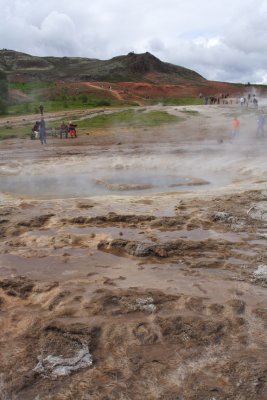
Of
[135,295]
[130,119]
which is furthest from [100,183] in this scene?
[130,119]

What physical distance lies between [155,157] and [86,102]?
75.9 feet

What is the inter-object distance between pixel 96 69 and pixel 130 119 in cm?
3449

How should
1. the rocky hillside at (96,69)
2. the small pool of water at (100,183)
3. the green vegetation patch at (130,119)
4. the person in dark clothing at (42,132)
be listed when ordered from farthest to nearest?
the rocky hillside at (96,69)
the green vegetation patch at (130,119)
the person in dark clothing at (42,132)
the small pool of water at (100,183)

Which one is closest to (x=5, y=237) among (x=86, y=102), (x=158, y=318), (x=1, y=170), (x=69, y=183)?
(x=158, y=318)

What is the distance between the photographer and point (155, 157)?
14.1m

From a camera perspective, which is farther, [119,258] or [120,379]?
[119,258]

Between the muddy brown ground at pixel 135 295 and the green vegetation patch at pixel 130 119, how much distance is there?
15.9m

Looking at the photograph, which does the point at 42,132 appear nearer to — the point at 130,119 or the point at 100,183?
the point at 130,119

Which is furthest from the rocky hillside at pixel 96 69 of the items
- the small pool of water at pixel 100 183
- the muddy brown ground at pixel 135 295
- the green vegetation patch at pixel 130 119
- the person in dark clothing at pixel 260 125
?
the muddy brown ground at pixel 135 295

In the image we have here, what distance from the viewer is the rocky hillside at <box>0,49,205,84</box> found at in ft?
177

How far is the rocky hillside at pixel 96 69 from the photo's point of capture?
177 feet

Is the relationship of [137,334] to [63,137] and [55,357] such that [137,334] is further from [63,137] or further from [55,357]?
[63,137]

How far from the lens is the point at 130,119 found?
86.1 feet

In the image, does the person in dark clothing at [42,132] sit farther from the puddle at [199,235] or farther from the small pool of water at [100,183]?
the puddle at [199,235]
